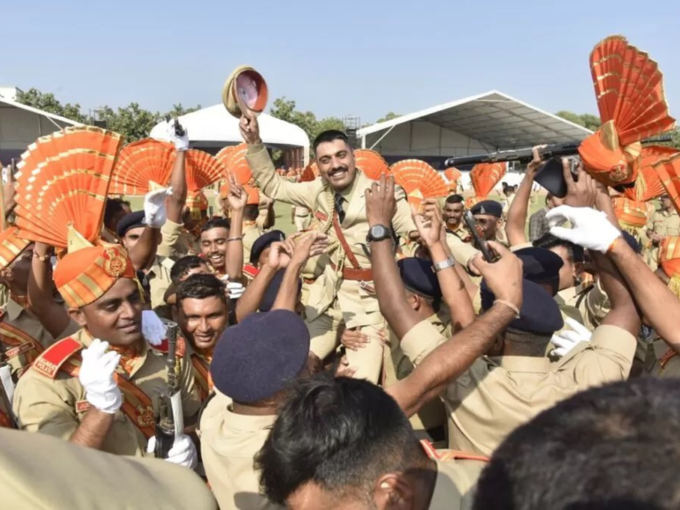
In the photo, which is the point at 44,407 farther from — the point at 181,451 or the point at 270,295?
the point at 270,295

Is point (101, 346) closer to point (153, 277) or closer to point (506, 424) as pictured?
point (506, 424)

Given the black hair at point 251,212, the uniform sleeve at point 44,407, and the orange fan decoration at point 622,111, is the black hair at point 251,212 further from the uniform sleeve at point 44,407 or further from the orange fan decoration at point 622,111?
the orange fan decoration at point 622,111

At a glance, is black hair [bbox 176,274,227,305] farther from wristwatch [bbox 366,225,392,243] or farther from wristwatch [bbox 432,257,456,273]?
wristwatch [bbox 432,257,456,273]

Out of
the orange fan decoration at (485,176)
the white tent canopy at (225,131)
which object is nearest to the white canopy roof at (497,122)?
the white tent canopy at (225,131)

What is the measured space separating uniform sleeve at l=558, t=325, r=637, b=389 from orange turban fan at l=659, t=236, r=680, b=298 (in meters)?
0.47

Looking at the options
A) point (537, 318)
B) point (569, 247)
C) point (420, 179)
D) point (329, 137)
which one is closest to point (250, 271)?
point (329, 137)

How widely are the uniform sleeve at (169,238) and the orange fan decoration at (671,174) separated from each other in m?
4.04

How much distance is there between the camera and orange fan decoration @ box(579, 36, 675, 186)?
99.0 inches

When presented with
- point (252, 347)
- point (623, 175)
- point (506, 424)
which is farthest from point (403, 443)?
point (623, 175)

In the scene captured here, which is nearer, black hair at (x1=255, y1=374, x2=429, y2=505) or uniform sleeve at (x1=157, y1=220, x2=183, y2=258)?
black hair at (x1=255, y1=374, x2=429, y2=505)

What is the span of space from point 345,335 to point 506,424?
6.80 ft

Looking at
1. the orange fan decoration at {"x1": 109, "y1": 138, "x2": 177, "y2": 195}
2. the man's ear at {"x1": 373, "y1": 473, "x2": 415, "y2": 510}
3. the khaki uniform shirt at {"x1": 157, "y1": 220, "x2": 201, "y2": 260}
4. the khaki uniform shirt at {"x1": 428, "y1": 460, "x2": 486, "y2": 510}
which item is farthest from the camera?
the orange fan decoration at {"x1": 109, "y1": 138, "x2": 177, "y2": 195}

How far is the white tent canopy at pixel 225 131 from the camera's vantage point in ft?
118

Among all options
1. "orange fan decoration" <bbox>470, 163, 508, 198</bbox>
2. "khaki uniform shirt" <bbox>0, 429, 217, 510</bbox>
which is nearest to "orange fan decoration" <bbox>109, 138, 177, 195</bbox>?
"khaki uniform shirt" <bbox>0, 429, 217, 510</bbox>
